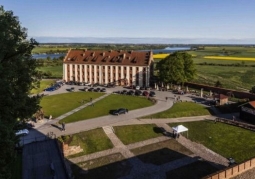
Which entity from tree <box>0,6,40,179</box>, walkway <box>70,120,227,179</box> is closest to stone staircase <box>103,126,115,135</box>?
walkway <box>70,120,227,179</box>

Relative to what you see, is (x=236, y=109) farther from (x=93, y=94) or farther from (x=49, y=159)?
(x=49, y=159)

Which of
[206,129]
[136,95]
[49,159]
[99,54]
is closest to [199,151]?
[206,129]

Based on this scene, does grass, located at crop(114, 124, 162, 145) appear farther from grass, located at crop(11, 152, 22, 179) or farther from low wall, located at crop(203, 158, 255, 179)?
low wall, located at crop(203, 158, 255, 179)

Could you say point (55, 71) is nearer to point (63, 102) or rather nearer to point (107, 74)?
point (107, 74)

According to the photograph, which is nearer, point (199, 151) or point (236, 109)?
point (199, 151)

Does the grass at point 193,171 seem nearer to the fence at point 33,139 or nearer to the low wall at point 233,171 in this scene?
the low wall at point 233,171

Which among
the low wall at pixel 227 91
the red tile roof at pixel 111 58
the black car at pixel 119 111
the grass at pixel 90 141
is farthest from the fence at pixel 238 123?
the red tile roof at pixel 111 58

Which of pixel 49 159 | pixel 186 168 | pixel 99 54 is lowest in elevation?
pixel 186 168
